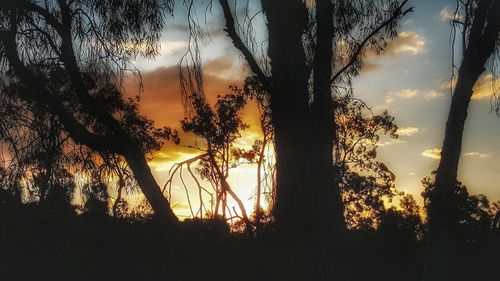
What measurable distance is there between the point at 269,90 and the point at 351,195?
80.0 ft

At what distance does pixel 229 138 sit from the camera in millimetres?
23219

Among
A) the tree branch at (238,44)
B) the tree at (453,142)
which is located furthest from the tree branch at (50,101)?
the tree at (453,142)

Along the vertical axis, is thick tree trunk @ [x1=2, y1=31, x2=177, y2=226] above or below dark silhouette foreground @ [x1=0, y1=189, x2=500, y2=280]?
above

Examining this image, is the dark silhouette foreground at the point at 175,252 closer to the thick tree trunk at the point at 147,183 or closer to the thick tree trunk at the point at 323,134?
the thick tree trunk at the point at 147,183

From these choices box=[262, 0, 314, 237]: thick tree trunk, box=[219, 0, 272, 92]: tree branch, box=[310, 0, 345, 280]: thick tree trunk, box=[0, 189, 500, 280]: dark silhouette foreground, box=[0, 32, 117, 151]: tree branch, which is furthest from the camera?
box=[0, 189, 500, 280]: dark silhouette foreground

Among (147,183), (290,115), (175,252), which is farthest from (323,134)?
(175,252)

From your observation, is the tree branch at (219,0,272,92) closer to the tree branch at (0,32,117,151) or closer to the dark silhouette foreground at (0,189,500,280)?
the tree branch at (0,32,117,151)

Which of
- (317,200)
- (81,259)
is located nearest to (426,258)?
(317,200)

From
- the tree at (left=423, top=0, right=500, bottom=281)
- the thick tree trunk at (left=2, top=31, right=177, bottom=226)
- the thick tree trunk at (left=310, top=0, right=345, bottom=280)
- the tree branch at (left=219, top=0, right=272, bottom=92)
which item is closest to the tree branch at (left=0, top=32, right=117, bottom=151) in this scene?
the thick tree trunk at (left=2, top=31, right=177, bottom=226)

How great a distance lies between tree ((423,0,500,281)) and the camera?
6000 millimetres

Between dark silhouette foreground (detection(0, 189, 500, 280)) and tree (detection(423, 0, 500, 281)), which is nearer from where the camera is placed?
tree (detection(423, 0, 500, 281))

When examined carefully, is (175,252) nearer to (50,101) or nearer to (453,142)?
(50,101)

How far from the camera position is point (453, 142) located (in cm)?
602

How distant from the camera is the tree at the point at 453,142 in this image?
19.7ft
